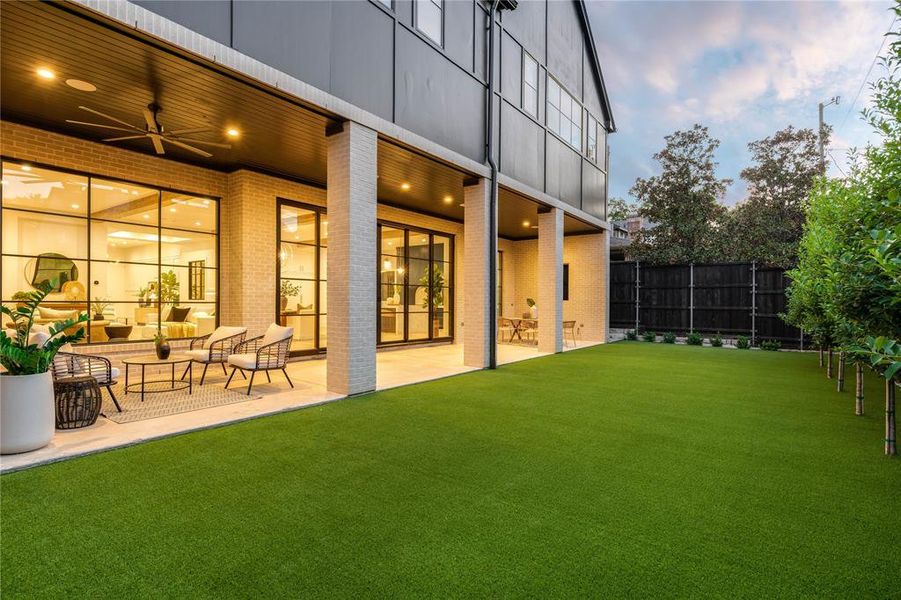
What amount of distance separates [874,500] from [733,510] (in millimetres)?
1036

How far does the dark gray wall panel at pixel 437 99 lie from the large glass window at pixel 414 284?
3762mm

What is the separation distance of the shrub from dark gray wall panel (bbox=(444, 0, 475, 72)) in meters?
10.7

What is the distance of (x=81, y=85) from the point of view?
4965 mm

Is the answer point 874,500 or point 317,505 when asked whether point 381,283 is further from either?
point 874,500

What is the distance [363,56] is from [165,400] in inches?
200

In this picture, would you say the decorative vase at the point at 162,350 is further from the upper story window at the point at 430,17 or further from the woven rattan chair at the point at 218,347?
the upper story window at the point at 430,17

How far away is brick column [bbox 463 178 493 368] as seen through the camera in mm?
8430

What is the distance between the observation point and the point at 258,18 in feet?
15.8

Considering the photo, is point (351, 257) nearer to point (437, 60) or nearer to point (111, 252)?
point (437, 60)

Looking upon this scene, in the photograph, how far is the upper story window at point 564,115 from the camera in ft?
35.6

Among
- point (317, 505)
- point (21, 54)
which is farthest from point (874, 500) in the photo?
point (21, 54)

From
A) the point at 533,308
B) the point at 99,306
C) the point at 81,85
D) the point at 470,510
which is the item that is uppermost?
the point at 81,85

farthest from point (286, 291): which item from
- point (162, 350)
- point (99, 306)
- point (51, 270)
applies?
point (51, 270)

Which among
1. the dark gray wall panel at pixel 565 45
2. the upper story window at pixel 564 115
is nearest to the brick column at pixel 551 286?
the upper story window at pixel 564 115
